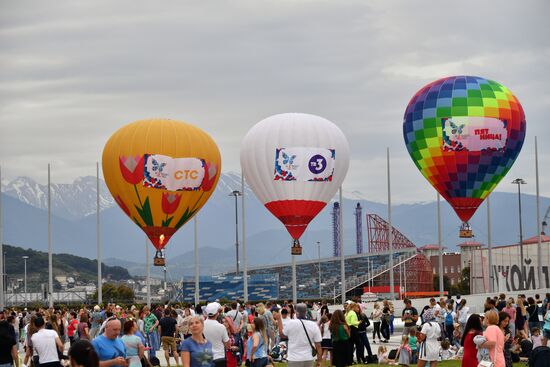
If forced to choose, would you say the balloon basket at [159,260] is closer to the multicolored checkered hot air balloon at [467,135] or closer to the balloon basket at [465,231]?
the multicolored checkered hot air balloon at [467,135]

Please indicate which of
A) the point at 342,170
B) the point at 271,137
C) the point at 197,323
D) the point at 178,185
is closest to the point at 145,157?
the point at 178,185

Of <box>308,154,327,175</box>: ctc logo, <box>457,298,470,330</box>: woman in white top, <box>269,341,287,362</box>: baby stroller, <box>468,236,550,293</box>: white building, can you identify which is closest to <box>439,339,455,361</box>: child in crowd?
<box>457,298,470,330</box>: woman in white top

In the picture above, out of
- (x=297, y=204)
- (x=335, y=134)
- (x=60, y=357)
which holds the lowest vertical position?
(x=60, y=357)

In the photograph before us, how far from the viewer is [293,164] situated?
58.1 m

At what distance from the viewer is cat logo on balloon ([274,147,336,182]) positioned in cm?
5809

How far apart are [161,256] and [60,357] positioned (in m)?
40.3

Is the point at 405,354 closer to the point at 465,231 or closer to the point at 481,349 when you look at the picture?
the point at 481,349

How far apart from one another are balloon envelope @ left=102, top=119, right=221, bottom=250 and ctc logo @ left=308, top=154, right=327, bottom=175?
6.00 meters

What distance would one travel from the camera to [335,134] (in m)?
60.2

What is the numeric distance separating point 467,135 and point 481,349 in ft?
123

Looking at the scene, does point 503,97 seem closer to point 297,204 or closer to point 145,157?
point 297,204

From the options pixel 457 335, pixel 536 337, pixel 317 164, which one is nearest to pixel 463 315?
pixel 457 335

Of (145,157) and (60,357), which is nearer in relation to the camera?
(60,357)

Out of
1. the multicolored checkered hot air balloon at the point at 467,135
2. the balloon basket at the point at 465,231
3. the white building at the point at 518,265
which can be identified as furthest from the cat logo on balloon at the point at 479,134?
the white building at the point at 518,265
